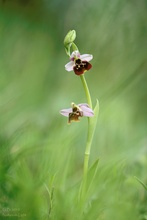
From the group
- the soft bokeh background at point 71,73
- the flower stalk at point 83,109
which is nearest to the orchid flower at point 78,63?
the flower stalk at point 83,109

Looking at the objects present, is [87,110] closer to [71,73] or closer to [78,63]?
[78,63]

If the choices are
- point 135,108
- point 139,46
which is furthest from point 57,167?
point 139,46

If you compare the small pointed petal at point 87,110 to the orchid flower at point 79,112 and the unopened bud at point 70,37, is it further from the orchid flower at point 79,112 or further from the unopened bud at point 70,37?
the unopened bud at point 70,37

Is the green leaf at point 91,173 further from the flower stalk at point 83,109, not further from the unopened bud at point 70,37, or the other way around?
the unopened bud at point 70,37

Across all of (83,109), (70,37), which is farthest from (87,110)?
(70,37)

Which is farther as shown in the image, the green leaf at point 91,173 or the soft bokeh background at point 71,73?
the soft bokeh background at point 71,73

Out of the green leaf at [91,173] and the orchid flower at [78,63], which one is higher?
the orchid flower at [78,63]

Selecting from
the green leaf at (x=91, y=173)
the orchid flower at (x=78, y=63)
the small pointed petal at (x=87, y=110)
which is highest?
the orchid flower at (x=78, y=63)

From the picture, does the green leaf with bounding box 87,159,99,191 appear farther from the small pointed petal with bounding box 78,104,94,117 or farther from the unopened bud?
the unopened bud

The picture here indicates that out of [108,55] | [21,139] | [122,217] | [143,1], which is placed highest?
[143,1]

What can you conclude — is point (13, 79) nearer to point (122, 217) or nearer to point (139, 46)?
point (139, 46)

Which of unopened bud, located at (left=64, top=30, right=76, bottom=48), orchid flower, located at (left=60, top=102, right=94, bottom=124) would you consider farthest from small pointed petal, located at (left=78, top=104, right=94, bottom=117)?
unopened bud, located at (left=64, top=30, right=76, bottom=48)
